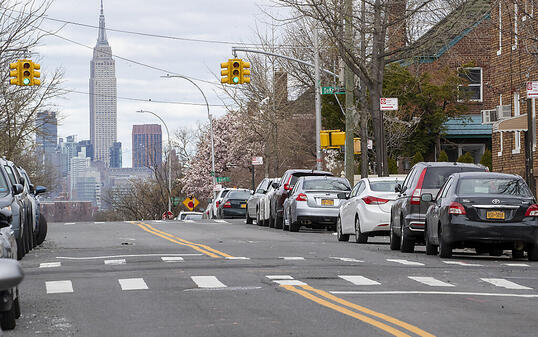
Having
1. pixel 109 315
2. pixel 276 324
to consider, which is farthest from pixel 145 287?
pixel 276 324

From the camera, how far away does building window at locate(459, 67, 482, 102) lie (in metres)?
53.5

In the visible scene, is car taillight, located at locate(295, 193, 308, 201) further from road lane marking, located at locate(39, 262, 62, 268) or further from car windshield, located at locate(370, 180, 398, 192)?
road lane marking, located at locate(39, 262, 62, 268)

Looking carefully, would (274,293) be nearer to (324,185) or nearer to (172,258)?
(172,258)

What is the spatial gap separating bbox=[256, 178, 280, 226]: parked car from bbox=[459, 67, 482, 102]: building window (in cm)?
1903

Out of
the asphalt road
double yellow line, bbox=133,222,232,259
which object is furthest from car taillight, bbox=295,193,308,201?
the asphalt road

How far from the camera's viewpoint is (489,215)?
60.0 feet

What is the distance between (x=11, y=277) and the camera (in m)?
4.79

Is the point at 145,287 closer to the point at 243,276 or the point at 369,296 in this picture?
the point at 243,276

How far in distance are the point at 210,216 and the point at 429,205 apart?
36.2 meters

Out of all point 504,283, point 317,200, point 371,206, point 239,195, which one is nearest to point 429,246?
point 371,206

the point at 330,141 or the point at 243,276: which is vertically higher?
the point at 330,141

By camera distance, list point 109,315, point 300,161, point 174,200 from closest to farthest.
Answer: point 109,315 → point 300,161 → point 174,200

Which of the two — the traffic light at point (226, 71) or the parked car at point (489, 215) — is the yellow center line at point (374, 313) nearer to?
the parked car at point (489, 215)

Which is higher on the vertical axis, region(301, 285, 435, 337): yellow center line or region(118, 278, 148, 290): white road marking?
region(118, 278, 148, 290): white road marking
